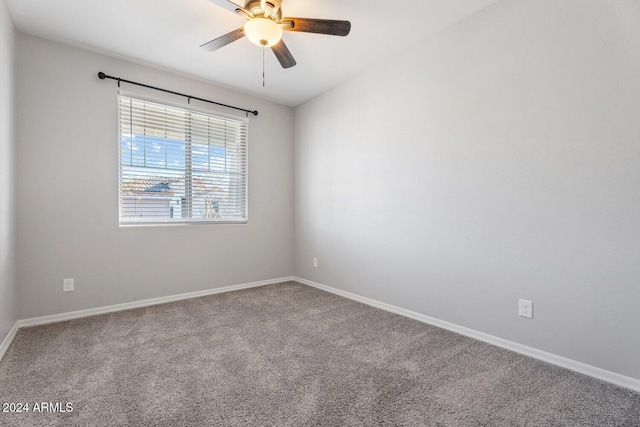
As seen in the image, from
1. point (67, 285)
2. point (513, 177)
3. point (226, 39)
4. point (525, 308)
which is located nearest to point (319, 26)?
point (226, 39)

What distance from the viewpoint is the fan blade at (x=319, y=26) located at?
1.96 m

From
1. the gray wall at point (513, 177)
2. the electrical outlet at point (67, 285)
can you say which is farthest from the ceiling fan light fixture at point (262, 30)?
the electrical outlet at point (67, 285)

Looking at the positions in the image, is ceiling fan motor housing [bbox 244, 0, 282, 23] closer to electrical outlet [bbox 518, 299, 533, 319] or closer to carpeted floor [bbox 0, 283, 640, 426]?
carpeted floor [bbox 0, 283, 640, 426]

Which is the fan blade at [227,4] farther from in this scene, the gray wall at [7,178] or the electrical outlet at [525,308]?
the electrical outlet at [525,308]

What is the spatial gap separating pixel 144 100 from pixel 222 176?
1.12 meters

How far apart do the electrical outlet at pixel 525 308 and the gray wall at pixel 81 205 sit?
3069 millimetres

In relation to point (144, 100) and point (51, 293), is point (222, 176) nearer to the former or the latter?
point (144, 100)

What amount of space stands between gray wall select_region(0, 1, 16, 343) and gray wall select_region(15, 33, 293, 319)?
0.15 meters

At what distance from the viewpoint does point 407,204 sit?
2.87 m

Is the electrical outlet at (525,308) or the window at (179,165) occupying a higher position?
the window at (179,165)

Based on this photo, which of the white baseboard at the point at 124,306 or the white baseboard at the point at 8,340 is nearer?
the white baseboard at the point at 8,340

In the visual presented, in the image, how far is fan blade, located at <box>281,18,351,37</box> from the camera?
6.41ft

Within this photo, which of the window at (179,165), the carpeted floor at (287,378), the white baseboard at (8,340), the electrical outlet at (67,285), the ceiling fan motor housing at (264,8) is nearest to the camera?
the carpeted floor at (287,378)

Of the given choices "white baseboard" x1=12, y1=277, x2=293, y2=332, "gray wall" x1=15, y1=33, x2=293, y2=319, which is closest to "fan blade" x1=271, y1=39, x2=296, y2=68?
"gray wall" x1=15, y1=33, x2=293, y2=319
